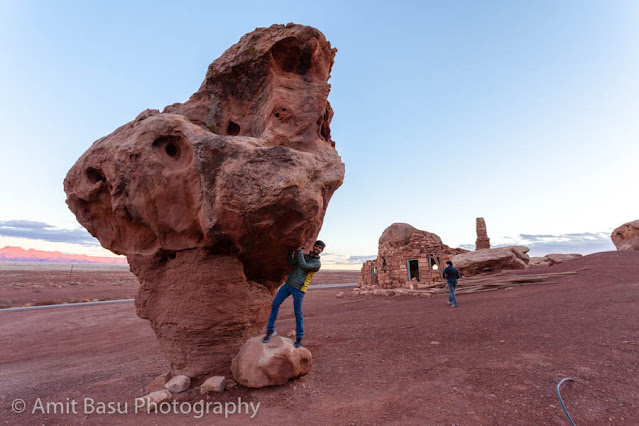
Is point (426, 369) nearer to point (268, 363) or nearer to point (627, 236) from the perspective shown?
point (268, 363)

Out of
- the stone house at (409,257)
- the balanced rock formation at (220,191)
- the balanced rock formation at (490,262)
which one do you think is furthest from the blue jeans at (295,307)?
the stone house at (409,257)

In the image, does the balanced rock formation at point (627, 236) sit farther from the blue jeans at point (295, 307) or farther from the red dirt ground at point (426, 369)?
the blue jeans at point (295, 307)

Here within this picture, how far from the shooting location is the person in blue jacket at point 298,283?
190 inches

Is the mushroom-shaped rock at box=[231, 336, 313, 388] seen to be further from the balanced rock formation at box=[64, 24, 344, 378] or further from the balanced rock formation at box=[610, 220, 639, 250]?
the balanced rock formation at box=[610, 220, 639, 250]

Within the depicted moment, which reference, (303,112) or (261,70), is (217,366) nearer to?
(303,112)

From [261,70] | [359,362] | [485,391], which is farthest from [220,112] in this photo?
[485,391]

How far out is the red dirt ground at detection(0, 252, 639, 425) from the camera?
3.54m

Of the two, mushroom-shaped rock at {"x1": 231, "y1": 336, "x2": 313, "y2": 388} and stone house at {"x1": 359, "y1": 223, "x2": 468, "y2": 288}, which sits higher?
stone house at {"x1": 359, "y1": 223, "x2": 468, "y2": 288}

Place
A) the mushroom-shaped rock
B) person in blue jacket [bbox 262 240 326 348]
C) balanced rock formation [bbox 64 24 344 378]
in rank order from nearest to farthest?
balanced rock formation [bbox 64 24 344 378], the mushroom-shaped rock, person in blue jacket [bbox 262 240 326 348]

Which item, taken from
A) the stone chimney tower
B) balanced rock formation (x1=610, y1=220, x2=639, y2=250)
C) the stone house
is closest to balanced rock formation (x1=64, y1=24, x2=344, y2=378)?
the stone house

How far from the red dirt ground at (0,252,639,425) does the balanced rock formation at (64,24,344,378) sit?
1148mm

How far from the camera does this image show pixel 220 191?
420cm

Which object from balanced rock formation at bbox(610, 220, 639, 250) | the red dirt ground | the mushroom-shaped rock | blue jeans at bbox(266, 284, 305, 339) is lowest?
the red dirt ground

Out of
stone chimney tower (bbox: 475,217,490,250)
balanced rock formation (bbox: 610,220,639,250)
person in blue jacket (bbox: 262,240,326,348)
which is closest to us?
person in blue jacket (bbox: 262,240,326,348)
